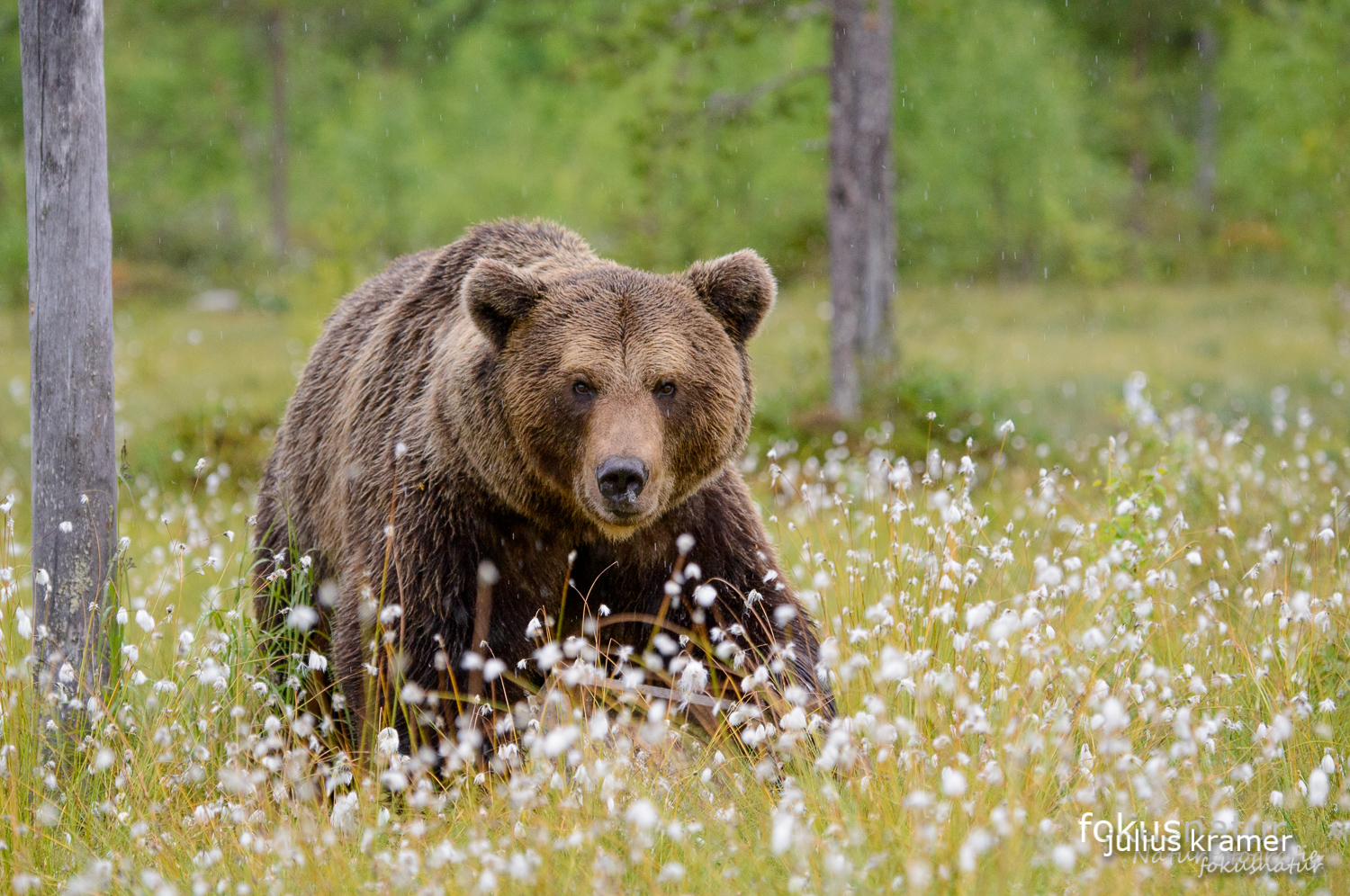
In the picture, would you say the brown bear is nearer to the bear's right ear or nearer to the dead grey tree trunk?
the bear's right ear

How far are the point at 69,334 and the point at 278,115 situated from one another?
28.7 meters

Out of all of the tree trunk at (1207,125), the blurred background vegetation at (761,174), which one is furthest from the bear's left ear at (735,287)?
the tree trunk at (1207,125)

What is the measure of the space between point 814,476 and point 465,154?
21716 mm

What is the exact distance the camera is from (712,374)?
13.8 feet

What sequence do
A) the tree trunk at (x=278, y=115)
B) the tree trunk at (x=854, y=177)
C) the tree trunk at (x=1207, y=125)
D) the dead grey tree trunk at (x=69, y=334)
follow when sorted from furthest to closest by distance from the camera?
the tree trunk at (x=1207, y=125), the tree trunk at (x=278, y=115), the tree trunk at (x=854, y=177), the dead grey tree trunk at (x=69, y=334)

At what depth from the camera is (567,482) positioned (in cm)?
403

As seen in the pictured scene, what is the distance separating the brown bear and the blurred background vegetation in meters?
4.61

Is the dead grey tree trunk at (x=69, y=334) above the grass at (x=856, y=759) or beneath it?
above

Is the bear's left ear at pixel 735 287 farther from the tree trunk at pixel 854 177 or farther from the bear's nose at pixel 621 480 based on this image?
the tree trunk at pixel 854 177

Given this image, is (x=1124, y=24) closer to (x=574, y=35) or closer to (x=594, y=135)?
(x=594, y=135)

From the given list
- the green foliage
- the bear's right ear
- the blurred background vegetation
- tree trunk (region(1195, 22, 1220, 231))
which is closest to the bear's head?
the bear's right ear

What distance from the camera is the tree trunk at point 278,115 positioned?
30391mm

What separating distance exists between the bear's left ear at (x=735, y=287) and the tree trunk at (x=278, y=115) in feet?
94.4

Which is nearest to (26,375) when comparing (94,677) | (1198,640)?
(94,677)
